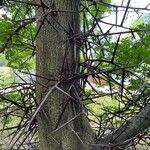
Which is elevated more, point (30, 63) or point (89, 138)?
point (30, 63)

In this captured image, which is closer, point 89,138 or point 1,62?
point 89,138

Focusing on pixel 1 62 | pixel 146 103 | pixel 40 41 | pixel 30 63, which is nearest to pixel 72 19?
pixel 40 41

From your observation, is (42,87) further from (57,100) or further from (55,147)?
(55,147)

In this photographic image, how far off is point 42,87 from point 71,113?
0.41 feet

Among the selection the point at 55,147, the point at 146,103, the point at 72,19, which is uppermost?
the point at 72,19

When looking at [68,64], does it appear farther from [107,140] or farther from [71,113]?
[107,140]

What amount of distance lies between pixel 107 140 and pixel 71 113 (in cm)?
16

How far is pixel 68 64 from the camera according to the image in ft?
3.77

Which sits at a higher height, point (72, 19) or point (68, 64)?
point (72, 19)

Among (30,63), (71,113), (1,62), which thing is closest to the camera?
(71,113)

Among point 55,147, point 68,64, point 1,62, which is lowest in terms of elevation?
point 55,147

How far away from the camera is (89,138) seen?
1.21m

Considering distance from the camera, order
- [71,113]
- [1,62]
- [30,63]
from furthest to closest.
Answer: [1,62] < [30,63] < [71,113]

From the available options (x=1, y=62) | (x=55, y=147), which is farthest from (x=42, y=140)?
(x=1, y=62)
